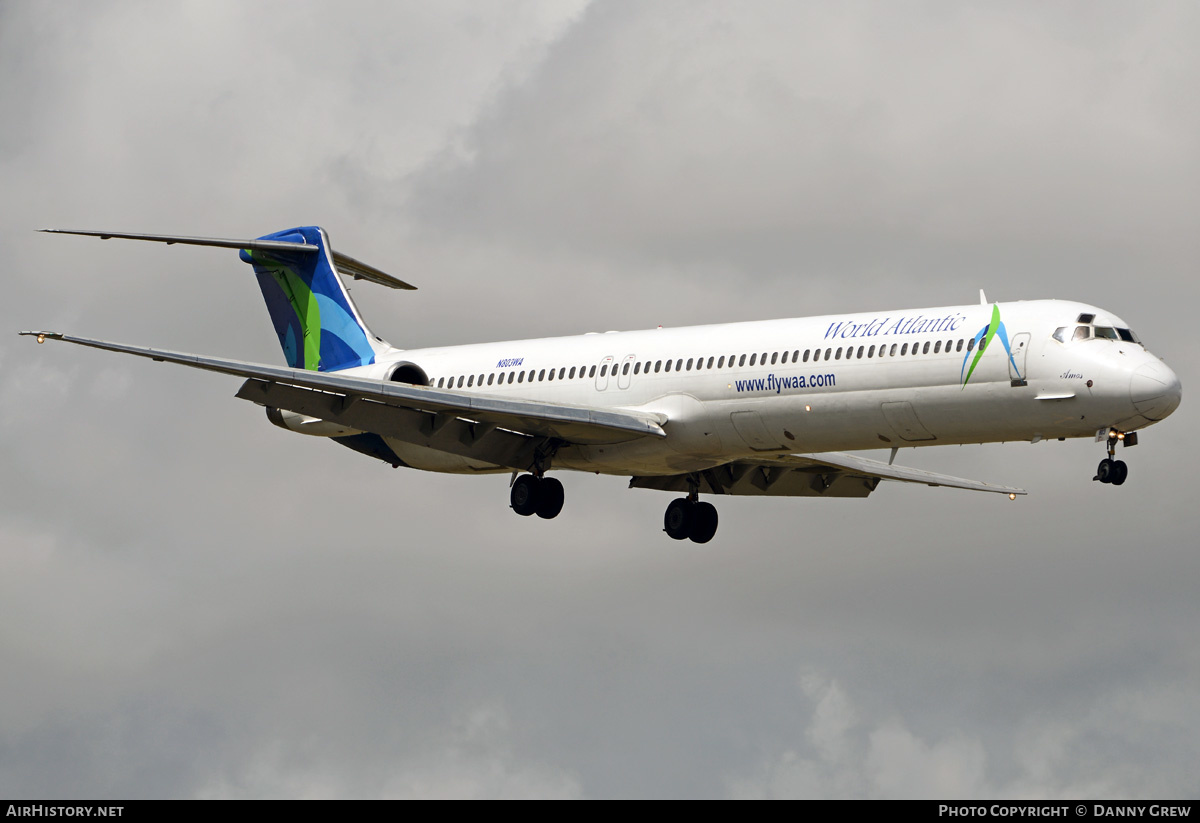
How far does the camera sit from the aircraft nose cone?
3142 cm

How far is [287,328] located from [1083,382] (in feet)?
64.6

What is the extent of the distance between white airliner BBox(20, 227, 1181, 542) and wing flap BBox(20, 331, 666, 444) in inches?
1.6

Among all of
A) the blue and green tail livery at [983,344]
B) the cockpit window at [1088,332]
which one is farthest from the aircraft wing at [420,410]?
the cockpit window at [1088,332]

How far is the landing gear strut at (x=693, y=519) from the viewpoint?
40.8 metres

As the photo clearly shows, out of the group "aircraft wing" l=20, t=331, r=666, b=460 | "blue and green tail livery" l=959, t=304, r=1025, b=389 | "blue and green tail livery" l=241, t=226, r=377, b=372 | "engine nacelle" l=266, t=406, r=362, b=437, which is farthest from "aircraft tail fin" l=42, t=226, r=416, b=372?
"blue and green tail livery" l=959, t=304, r=1025, b=389

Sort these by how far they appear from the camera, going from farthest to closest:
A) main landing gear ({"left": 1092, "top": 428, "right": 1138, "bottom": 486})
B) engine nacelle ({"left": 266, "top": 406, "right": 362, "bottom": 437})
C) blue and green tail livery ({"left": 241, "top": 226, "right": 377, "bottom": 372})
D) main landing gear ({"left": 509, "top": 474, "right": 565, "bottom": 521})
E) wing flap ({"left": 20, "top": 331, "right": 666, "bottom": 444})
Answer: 1. blue and green tail livery ({"left": 241, "top": 226, "right": 377, "bottom": 372})
2. engine nacelle ({"left": 266, "top": 406, "right": 362, "bottom": 437})
3. main landing gear ({"left": 509, "top": 474, "right": 565, "bottom": 521})
4. wing flap ({"left": 20, "top": 331, "right": 666, "bottom": 444})
5. main landing gear ({"left": 1092, "top": 428, "right": 1138, "bottom": 486})

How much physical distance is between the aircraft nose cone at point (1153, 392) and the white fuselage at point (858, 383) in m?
0.02

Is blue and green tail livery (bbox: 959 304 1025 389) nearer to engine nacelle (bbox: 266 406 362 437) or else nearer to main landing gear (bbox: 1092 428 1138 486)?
main landing gear (bbox: 1092 428 1138 486)

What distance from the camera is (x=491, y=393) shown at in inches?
1554

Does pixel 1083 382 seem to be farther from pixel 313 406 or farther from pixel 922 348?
pixel 313 406

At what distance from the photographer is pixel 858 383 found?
33.5 m

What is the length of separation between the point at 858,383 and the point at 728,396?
2.69 m
